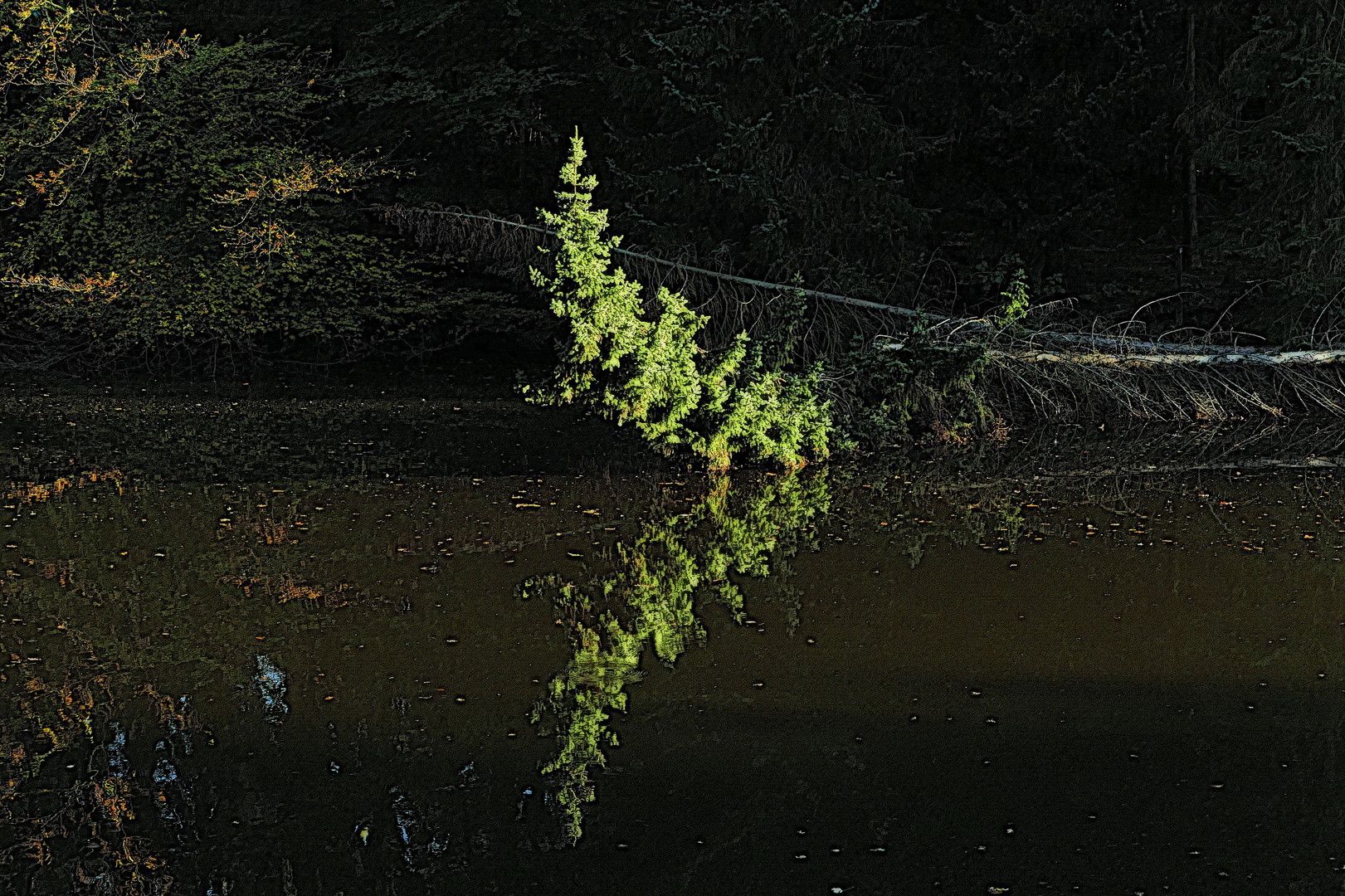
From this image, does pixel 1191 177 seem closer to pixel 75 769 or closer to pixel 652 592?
pixel 652 592

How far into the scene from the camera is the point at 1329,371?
1320 cm

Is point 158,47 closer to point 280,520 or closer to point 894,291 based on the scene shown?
point 894,291

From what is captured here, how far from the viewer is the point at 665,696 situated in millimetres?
5738

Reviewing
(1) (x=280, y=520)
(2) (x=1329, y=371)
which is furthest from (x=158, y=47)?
(2) (x=1329, y=371)

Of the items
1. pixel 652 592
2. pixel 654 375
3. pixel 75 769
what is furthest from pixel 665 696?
pixel 654 375

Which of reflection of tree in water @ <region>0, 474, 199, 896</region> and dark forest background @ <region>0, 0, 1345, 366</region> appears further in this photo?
dark forest background @ <region>0, 0, 1345, 366</region>

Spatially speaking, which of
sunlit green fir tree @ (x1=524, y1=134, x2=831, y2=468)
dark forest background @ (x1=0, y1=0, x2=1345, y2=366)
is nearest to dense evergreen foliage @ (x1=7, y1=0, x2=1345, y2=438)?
dark forest background @ (x1=0, y1=0, x2=1345, y2=366)

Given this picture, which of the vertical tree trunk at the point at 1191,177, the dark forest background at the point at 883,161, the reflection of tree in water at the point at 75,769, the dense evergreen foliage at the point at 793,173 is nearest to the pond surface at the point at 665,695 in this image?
the reflection of tree in water at the point at 75,769

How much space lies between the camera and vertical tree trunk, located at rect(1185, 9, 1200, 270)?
17438mm

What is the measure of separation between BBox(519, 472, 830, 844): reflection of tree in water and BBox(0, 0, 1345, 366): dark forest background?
4.72m

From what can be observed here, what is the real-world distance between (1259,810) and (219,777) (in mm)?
3385

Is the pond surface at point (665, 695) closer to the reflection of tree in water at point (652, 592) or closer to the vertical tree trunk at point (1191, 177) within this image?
the reflection of tree in water at point (652, 592)

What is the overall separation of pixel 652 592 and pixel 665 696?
144 cm

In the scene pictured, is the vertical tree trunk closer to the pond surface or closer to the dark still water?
the pond surface
